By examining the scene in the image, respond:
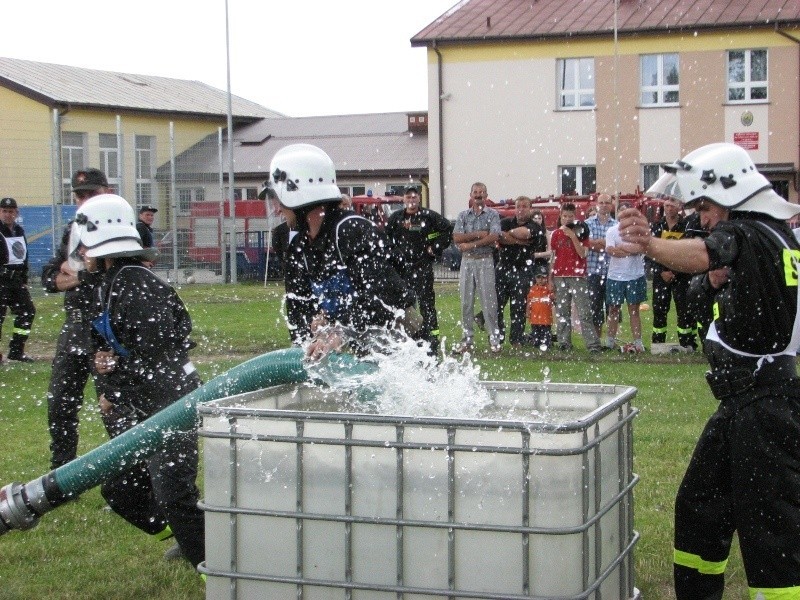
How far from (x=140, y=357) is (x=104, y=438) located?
3860mm

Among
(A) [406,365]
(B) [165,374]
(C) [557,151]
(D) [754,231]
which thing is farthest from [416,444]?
(C) [557,151]

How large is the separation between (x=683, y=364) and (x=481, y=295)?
8.54 feet

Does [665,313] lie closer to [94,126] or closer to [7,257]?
[7,257]

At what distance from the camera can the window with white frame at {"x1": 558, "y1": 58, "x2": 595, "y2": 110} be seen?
115ft

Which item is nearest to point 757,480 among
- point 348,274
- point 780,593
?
point 780,593

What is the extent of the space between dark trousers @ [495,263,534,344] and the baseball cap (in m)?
7.52

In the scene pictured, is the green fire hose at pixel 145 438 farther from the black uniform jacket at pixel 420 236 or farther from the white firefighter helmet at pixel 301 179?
the black uniform jacket at pixel 420 236

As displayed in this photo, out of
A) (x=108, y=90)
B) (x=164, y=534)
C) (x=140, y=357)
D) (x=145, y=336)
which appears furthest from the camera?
(x=108, y=90)

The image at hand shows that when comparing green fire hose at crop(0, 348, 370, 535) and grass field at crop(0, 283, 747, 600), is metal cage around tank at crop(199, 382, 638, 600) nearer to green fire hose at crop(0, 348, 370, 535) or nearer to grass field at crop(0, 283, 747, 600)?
green fire hose at crop(0, 348, 370, 535)

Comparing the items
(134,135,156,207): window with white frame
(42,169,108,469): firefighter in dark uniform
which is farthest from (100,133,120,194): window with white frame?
(42,169,108,469): firefighter in dark uniform

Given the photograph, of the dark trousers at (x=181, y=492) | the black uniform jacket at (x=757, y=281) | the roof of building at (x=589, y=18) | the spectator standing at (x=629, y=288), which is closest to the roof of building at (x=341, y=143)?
the roof of building at (x=589, y=18)

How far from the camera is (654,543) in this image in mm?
5953

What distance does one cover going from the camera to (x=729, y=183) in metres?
4.29

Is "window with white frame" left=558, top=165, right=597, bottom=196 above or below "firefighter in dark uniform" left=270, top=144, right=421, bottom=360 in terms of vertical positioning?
above
